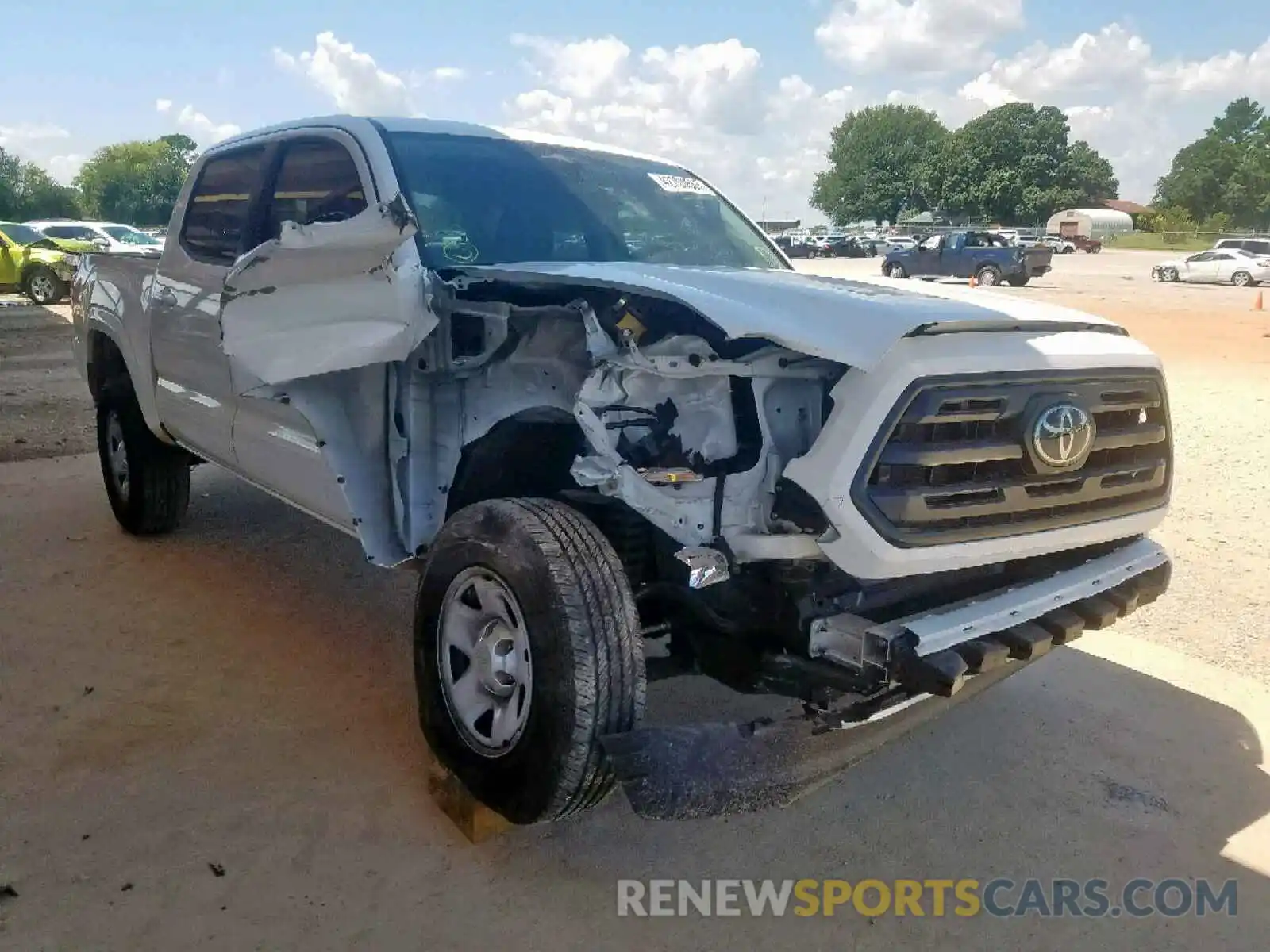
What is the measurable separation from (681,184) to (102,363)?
3378mm

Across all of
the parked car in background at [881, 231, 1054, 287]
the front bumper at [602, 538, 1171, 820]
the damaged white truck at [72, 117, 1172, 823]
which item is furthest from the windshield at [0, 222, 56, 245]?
the front bumper at [602, 538, 1171, 820]

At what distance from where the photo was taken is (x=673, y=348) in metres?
2.80

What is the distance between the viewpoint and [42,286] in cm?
2030

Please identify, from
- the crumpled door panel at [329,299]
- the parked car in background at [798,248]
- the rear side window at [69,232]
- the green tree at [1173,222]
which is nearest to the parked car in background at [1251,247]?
the parked car in background at [798,248]

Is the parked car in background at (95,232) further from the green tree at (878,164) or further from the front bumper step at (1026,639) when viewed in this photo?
the green tree at (878,164)

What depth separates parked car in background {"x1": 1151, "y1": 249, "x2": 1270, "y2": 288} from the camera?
32.7 m

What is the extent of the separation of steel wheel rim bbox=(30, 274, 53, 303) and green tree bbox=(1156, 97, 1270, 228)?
81.5 metres

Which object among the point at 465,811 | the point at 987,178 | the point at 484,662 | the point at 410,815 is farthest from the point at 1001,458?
the point at 987,178

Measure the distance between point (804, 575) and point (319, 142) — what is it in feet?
8.58

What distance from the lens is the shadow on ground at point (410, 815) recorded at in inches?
108

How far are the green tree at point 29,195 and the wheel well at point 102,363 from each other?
64.3 meters

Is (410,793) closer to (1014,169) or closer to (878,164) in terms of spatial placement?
(1014,169)

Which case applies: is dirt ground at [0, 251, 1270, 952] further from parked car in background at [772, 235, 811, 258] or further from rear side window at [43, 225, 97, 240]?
parked car in background at [772, 235, 811, 258]

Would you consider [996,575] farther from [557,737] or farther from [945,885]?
[557,737]
